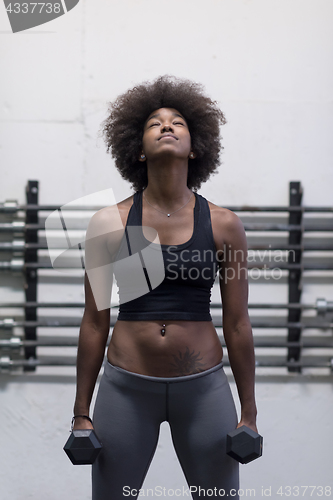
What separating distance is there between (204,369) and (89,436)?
0.37m

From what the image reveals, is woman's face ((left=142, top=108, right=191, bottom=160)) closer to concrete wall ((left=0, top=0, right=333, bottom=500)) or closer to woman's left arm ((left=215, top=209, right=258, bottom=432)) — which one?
woman's left arm ((left=215, top=209, right=258, bottom=432))

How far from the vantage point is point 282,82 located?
7.79ft

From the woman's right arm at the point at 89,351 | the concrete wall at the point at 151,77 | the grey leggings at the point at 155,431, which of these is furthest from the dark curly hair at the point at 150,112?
the concrete wall at the point at 151,77

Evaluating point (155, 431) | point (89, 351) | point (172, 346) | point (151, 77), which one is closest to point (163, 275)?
point (172, 346)

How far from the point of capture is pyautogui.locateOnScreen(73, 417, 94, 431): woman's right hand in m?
1.29

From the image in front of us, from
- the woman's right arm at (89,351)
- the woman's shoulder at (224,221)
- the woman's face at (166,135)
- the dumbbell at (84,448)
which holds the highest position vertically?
the woman's face at (166,135)

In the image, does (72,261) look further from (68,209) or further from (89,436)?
(89,436)

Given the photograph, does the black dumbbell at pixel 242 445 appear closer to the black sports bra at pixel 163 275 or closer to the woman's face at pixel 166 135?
the black sports bra at pixel 163 275

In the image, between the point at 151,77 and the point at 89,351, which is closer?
the point at 89,351

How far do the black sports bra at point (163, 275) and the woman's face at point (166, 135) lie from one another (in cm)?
23

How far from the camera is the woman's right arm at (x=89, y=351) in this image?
4.33 ft

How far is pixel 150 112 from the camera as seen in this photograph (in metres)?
1.48

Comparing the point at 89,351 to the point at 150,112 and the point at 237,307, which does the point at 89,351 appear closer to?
the point at 237,307

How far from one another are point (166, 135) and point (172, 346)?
625mm
